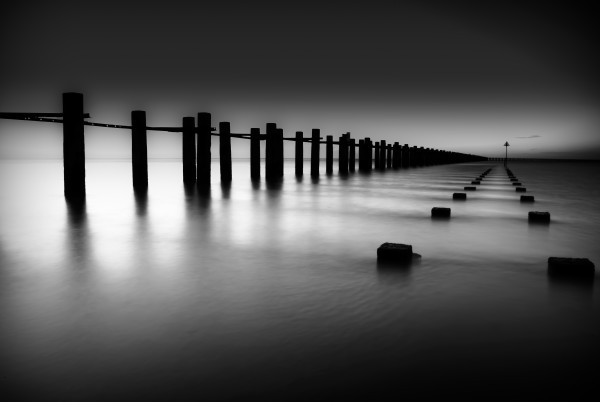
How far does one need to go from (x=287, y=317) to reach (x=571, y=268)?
2030 mm

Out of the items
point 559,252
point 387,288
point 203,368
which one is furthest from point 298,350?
point 559,252

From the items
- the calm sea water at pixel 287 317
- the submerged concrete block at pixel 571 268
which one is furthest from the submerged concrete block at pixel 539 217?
the submerged concrete block at pixel 571 268

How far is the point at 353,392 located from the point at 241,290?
1405 mm

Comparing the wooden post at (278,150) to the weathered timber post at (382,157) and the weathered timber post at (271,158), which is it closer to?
the weathered timber post at (271,158)

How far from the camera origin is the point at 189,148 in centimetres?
1295

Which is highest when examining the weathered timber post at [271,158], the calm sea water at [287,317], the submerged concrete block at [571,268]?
the weathered timber post at [271,158]

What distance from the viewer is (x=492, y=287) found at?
10.2 ft

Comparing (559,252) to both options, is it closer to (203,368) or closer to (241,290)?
(241,290)

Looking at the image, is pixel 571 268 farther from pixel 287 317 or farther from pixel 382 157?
pixel 382 157

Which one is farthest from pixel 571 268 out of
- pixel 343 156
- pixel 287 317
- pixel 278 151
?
pixel 343 156

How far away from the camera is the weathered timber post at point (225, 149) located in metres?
14.3

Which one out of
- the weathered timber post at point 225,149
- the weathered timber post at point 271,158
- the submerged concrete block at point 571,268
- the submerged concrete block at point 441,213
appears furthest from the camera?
the weathered timber post at point 271,158

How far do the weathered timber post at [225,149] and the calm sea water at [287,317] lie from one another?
363 inches

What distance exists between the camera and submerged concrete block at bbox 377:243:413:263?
3.73 metres
